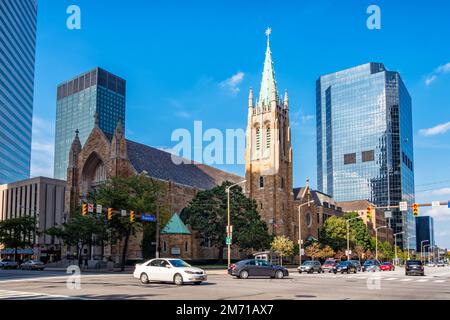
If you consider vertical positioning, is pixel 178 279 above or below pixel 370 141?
below

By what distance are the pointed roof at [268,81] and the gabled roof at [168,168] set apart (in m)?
17.4

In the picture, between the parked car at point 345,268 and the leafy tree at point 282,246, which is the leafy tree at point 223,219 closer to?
the leafy tree at point 282,246

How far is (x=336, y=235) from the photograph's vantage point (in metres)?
93.2

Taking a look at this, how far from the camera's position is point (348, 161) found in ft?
592

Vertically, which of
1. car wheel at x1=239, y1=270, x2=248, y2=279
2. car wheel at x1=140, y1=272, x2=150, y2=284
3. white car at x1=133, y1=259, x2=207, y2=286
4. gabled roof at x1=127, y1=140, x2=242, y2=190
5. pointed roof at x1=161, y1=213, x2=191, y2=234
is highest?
gabled roof at x1=127, y1=140, x2=242, y2=190

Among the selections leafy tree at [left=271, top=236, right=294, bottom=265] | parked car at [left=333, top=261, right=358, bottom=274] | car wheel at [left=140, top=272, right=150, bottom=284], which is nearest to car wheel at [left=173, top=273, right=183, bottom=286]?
car wheel at [left=140, top=272, right=150, bottom=284]

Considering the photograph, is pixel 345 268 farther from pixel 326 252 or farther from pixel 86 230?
pixel 326 252

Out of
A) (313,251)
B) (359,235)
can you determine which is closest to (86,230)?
(313,251)

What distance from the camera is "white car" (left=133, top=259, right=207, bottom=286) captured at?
24609 mm

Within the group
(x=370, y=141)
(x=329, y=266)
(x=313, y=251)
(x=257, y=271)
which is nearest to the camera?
(x=257, y=271)

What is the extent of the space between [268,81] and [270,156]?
15.1 metres

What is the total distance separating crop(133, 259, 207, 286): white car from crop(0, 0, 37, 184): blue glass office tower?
109152mm

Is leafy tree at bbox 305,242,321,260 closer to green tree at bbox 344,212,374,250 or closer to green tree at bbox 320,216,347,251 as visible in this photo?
green tree at bbox 320,216,347,251
